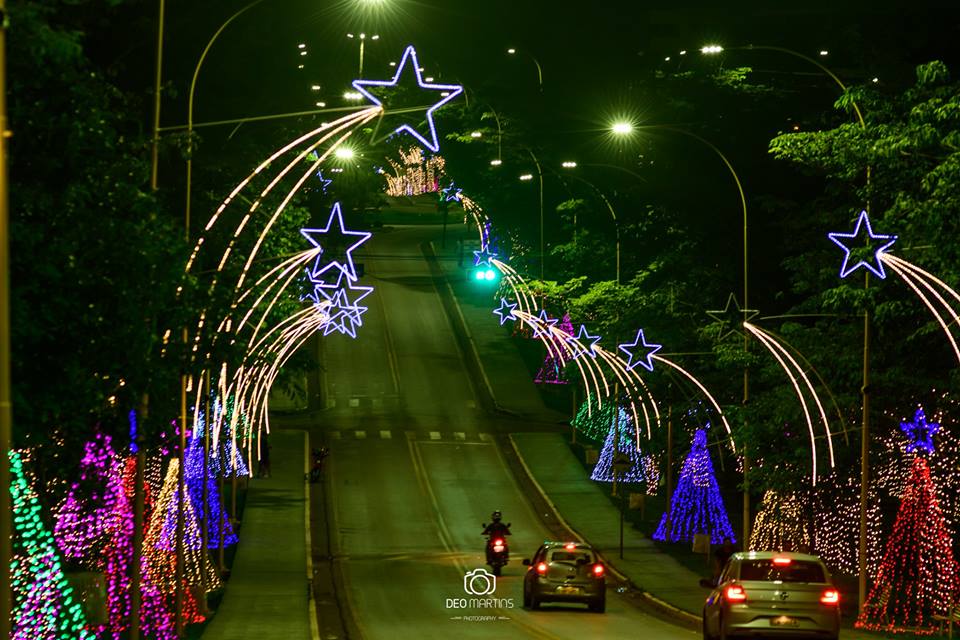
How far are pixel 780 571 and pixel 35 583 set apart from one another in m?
10.9

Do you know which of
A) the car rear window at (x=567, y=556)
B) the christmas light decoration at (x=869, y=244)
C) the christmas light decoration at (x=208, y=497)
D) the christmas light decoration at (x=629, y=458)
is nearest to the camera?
the christmas light decoration at (x=869, y=244)

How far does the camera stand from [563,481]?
65.6 meters

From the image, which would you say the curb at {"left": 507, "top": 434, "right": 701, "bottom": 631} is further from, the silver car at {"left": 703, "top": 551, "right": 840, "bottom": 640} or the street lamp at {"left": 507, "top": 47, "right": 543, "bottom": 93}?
the street lamp at {"left": 507, "top": 47, "right": 543, "bottom": 93}

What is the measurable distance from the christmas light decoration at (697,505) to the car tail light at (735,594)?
23284 millimetres

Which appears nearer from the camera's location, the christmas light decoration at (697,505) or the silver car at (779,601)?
the silver car at (779,601)

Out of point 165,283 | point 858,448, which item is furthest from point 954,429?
point 165,283

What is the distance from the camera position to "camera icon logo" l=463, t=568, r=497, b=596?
43.3 metres

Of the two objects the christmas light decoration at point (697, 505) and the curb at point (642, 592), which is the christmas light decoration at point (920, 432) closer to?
the curb at point (642, 592)

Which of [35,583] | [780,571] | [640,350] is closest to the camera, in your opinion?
[35,583]

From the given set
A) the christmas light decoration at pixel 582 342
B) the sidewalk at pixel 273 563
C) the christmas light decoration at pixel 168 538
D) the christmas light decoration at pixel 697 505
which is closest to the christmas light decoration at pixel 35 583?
the sidewalk at pixel 273 563

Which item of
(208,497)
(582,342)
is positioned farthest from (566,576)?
(582,342)

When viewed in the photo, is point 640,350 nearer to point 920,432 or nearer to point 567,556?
point 567,556

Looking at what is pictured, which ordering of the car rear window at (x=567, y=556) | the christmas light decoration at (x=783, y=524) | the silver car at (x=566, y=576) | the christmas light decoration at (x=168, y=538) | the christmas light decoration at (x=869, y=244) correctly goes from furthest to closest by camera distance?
the christmas light decoration at (x=783, y=524), the car rear window at (x=567, y=556), the silver car at (x=566, y=576), the christmas light decoration at (x=168, y=538), the christmas light decoration at (x=869, y=244)

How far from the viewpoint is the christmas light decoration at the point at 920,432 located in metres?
33.6
